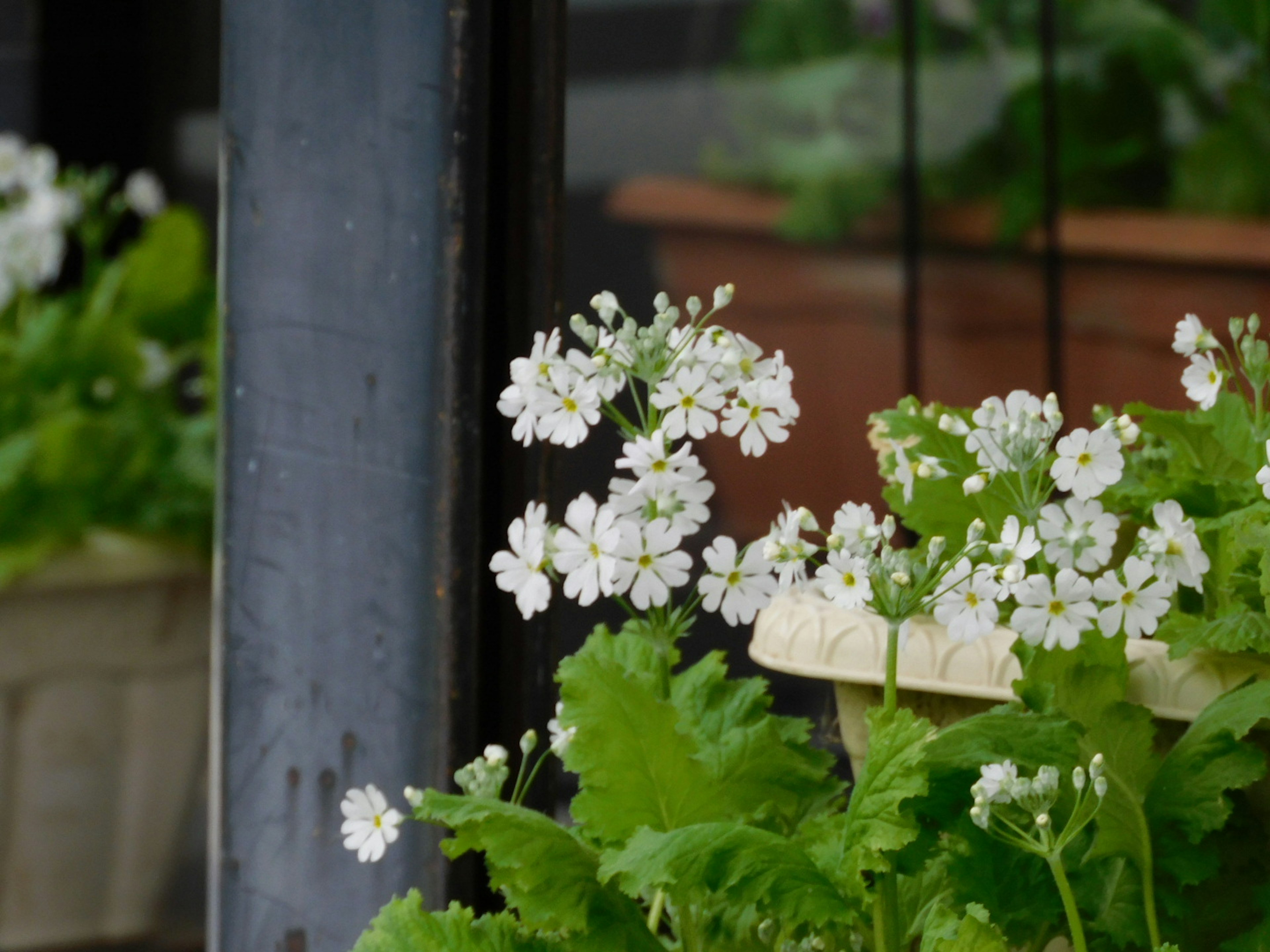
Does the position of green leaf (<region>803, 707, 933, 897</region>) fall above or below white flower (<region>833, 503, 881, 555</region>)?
below

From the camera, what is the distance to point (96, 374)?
2006 millimetres

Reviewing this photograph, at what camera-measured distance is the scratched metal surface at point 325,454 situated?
0.93 metres

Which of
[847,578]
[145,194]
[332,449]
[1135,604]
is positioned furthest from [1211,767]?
[145,194]

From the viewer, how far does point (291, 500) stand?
3.16ft

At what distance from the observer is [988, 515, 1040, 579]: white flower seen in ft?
1.96

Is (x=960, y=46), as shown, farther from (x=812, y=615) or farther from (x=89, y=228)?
(x=812, y=615)

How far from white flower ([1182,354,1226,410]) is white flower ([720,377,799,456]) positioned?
22 centimetres

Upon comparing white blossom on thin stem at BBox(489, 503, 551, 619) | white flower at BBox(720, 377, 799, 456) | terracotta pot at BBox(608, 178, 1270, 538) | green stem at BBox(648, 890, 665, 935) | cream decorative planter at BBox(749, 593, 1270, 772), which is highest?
terracotta pot at BBox(608, 178, 1270, 538)

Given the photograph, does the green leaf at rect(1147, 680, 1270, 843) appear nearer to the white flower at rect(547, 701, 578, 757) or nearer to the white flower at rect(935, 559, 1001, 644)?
the white flower at rect(935, 559, 1001, 644)

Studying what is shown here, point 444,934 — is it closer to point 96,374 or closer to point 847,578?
point 847,578

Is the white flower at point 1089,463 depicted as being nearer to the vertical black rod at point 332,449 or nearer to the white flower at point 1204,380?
the white flower at point 1204,380

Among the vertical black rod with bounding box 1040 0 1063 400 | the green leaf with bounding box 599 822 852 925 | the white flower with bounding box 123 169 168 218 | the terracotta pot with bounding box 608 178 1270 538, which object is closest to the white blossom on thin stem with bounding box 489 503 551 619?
the green leaf with bounding box 599 822 852 925

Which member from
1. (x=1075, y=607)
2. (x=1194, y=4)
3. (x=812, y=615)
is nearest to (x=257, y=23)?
(x=812, y=615)

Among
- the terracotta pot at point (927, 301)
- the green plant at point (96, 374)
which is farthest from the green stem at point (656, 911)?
the green plant at point (96, 374)
